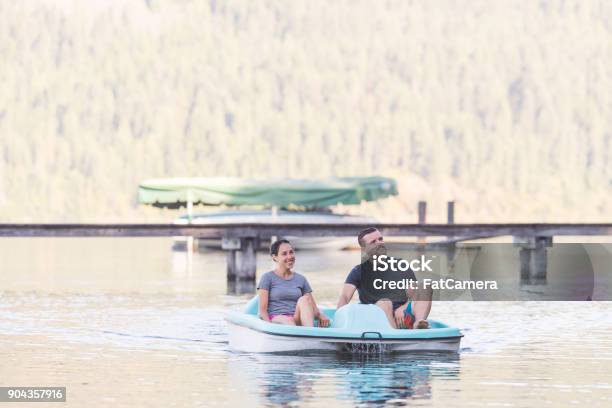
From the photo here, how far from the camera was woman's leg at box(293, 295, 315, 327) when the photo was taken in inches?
837

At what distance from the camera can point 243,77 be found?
145 meters

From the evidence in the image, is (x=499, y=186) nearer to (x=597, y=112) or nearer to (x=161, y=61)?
(x=597, y=112)

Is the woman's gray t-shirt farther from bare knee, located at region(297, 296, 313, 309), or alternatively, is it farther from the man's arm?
the man's arm

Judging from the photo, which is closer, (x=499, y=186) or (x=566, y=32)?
(x=499, y=186)

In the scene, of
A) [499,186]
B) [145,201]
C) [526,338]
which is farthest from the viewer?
[499,186]

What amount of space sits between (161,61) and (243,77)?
8.10 metres

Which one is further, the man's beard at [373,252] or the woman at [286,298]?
the woman at [286,298]

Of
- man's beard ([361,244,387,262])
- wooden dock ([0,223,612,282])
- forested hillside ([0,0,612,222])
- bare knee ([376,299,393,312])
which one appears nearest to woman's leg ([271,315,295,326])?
bare knee ([376,299,393,312])

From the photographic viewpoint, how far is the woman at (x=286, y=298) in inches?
839

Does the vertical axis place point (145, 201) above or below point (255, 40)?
below

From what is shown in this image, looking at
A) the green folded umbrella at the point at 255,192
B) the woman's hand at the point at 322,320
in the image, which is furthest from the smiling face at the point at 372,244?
the green folded umbrella at the point at 255,192

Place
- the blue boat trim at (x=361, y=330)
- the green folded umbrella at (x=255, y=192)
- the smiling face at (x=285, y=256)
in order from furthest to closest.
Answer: the green folded umbrella at (x=255, y=192) < the smiling face at (x=285, y=256) < the blue boat trim at (x=361, y=330)

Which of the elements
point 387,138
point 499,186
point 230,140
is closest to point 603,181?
point 499,186

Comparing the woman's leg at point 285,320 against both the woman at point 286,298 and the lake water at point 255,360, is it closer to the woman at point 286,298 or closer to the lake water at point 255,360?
the woman at point 286,298
